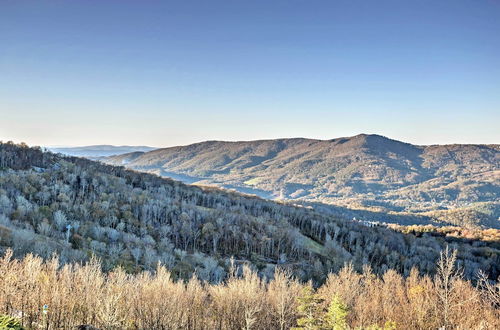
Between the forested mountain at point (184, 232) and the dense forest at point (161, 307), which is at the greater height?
the dense forest at point (161, 307)

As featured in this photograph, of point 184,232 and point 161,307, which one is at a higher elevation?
point 161,307

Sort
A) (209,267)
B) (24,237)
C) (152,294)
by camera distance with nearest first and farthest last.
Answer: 1. (152,294)
2. (24,237)
3. (209,267)

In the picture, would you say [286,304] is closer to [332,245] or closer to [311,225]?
[332,245]

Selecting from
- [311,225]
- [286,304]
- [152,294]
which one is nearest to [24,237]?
[152,294]

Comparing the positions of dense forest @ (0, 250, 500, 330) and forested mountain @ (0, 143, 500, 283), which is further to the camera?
forested mountain @ (0, 143, 500, 283)

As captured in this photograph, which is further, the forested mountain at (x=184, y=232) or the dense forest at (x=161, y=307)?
the forested mountain at (x=184, y=232)

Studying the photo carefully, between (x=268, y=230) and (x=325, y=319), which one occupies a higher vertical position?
(x=325, y=319)

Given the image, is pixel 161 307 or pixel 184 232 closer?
pixel 161 307

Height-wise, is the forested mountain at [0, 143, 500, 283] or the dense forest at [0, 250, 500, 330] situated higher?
the dense forest at [0, 250, 500, 330]
